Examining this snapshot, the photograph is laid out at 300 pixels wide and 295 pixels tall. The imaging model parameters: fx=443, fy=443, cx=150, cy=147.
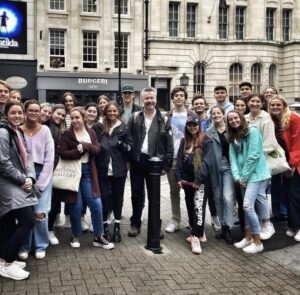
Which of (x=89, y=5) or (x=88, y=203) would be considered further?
(x=89, y=5)

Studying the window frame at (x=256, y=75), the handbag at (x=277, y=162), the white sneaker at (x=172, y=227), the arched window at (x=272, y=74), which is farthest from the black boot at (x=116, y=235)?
the arched window at (x=272, y=74)

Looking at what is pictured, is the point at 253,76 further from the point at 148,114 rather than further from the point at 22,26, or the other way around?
the point at 148,114

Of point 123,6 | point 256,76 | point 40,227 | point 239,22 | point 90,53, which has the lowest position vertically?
point 40,227

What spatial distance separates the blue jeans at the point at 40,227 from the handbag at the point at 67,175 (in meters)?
0.18

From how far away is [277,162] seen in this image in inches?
254

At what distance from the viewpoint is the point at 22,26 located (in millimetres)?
29031

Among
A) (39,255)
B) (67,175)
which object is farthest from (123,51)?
(39,255)

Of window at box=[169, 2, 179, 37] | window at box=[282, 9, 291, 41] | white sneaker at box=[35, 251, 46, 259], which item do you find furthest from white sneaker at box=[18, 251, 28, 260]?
window at box=[282, 9, 291, 41]

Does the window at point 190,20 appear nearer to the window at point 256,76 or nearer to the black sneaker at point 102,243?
the window at point 256,76

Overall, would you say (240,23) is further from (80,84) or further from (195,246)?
(195,246)

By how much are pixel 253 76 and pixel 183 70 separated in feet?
18.4

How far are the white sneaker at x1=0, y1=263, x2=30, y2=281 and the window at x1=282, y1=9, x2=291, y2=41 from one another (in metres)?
33.6

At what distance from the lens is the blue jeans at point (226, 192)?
20.7 feet

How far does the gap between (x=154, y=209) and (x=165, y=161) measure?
32.1 inches
